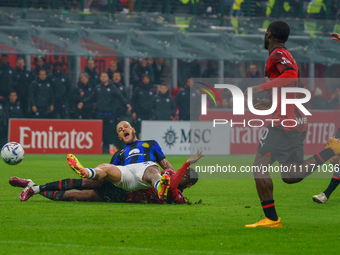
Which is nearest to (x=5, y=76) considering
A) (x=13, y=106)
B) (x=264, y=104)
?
(x=13, y=106)

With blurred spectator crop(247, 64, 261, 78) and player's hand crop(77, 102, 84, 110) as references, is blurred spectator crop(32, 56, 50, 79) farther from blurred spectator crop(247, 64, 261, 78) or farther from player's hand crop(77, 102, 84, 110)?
blurred spectator crop(247, 64, 261, 78)

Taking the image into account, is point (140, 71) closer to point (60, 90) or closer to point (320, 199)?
point (60, 90)

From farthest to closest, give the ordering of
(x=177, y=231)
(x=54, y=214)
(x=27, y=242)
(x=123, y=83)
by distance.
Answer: (x=123, y=83), (x=54, y=214), (x=177, y=231), (x=27, y=242)

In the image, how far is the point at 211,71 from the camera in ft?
79.2

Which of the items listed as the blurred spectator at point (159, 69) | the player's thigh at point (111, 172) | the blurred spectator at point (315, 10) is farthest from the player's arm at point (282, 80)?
the blurred spectator at point (315, 10)

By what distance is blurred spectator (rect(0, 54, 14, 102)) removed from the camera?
69.6ft

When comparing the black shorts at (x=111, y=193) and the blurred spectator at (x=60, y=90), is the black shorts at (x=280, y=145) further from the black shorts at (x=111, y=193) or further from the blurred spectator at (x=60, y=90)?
the blurred spectator at (x=60, y=90)

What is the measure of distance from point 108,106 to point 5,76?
3294 millimetres

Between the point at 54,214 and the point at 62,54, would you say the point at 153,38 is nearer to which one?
the point at 62,54

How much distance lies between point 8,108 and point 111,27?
4513 millimetres

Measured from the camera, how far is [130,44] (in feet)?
76.7

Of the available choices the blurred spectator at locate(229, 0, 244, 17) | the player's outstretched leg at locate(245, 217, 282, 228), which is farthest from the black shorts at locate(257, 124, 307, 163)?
the blurred spectator at locate(229, 0, 244, 17)

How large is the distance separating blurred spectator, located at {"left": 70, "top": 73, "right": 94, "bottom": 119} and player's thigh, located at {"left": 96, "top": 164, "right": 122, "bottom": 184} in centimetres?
1247

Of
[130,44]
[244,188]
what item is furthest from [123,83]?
[244,188]
